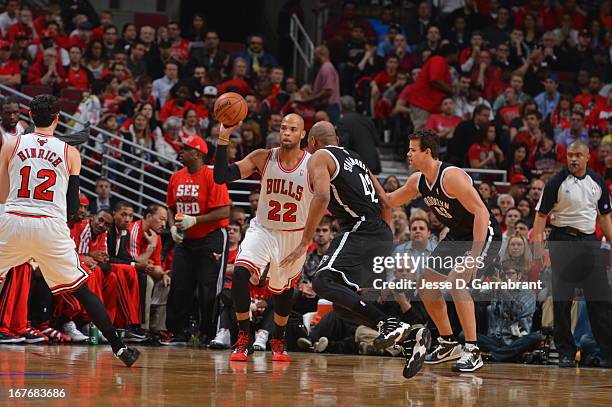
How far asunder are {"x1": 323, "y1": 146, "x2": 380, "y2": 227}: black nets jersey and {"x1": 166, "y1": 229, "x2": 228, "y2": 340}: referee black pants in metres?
3.16

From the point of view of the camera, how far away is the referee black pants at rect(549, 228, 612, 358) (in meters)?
10.3

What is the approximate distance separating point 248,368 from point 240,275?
1.10 metres

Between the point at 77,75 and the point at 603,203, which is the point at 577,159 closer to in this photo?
the point at 603,203

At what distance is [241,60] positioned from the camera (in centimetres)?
1739

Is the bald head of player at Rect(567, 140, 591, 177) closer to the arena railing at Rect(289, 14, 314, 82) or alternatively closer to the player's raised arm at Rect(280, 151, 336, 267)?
the player's raised arm at Rect(280, 151, 336, 267)

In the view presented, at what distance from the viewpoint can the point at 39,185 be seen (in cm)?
780

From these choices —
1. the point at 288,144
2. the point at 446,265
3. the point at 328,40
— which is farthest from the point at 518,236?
the point at 328,40

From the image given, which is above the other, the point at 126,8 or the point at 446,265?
the point at 126,8

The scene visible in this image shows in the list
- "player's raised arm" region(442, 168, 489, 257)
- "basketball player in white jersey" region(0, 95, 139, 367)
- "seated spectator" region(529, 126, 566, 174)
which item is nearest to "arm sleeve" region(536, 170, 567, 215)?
"player's raised arm" region(442, 168, 489, 257)

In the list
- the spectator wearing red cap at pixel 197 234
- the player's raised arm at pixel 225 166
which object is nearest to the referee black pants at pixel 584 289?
the player's raised arm at pixel 225 166

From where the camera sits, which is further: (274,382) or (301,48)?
(301,48)

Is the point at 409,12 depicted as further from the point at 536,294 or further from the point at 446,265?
the point at 446,265

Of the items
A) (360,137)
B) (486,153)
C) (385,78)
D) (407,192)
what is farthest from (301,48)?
(407,192)

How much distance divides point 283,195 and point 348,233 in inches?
36.5
